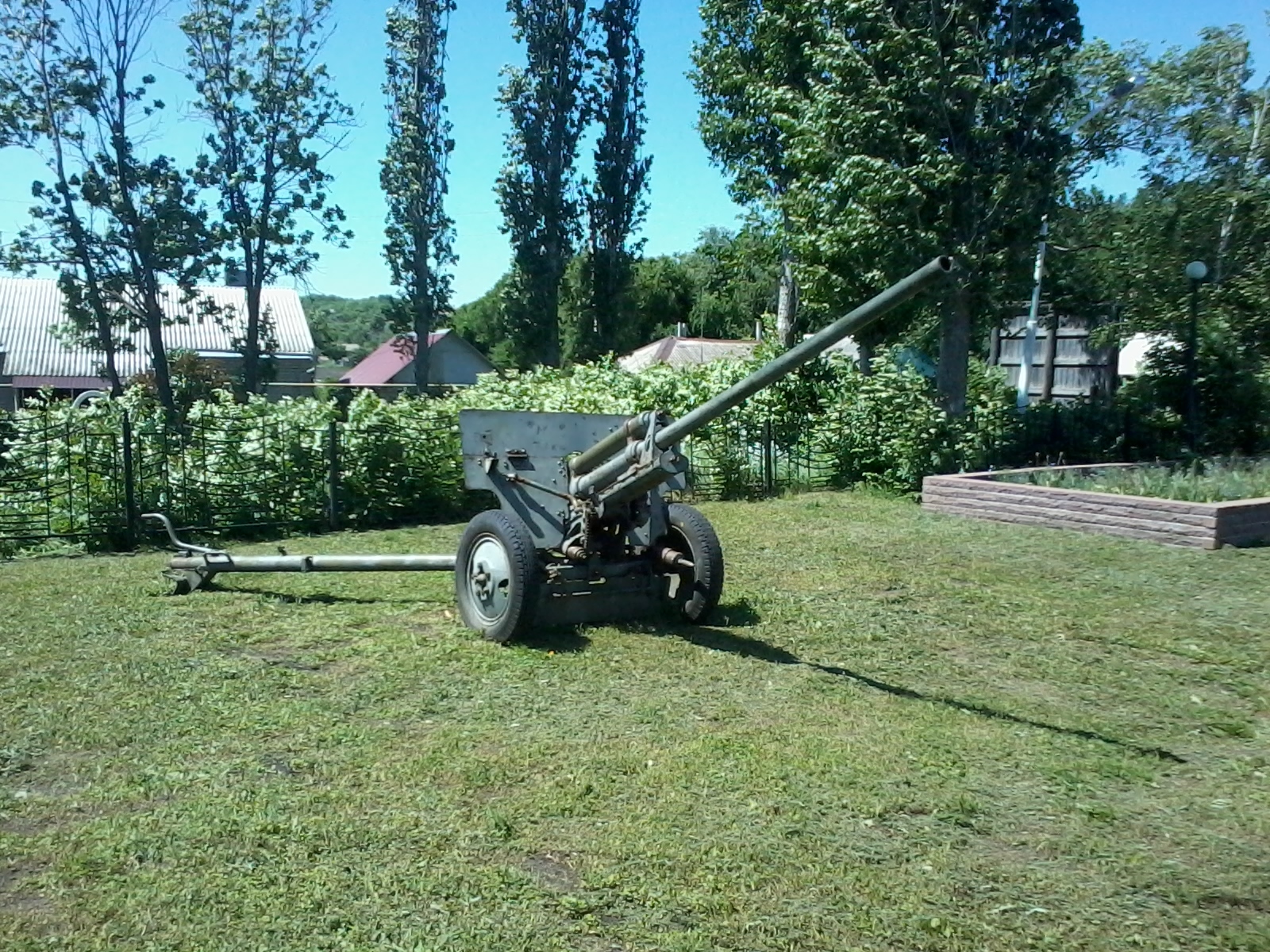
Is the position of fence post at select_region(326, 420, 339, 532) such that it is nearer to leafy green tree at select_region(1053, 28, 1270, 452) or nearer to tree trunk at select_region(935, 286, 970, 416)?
tree trunk at select_region(935, 286, 970, 416)

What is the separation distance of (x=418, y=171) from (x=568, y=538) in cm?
2818

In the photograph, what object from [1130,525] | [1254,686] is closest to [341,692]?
[1254,686]

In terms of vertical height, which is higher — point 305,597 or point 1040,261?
point 1040,261

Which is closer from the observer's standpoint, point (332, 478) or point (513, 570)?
point (513, 570)

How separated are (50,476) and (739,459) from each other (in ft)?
26.6

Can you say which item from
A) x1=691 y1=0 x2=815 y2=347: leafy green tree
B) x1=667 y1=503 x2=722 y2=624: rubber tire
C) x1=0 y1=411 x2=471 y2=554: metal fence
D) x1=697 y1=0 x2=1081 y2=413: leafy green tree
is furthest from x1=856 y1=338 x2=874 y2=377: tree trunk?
x1=667 y1=503 x2=722 y2=624: rubber tire

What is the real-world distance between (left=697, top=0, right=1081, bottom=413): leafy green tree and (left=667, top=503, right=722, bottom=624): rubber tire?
830 cm

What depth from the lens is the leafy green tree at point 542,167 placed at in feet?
111

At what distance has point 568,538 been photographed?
24.3ft

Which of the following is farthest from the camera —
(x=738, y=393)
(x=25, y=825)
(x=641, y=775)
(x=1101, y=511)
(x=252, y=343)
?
(x=252, y=343)

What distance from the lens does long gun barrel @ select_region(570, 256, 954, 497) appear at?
520 cm

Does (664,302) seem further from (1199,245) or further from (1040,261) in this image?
(1040,261)

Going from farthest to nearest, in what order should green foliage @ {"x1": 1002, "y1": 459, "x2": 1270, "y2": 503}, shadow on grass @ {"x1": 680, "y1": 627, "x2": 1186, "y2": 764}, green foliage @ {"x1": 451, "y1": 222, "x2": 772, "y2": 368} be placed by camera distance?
green foliage @ {"x1": 451, "y1": 222, "x2": 772, "y2": 368} < green foliage @ {"x1": 1002, "y1": 459, "x2": 1270, "y2": 503} < shadow on grass @ {"x1": 680, "y1": 627, "x2": 1186, "y2": 764}

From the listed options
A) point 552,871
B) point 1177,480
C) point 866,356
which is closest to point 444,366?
point 866,356
